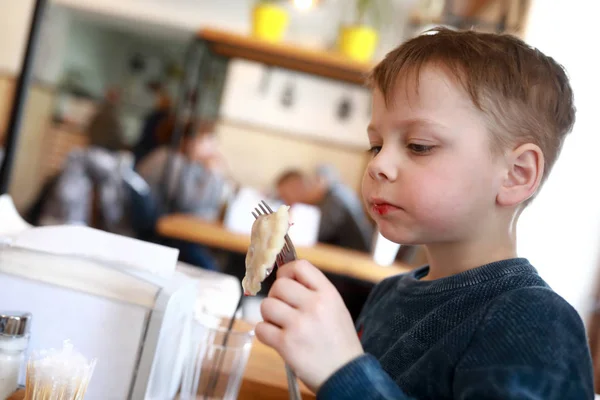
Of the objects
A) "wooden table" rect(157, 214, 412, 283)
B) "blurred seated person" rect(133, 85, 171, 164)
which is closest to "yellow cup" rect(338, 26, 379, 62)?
"wooden table" rect(157, 214, 412, 283)

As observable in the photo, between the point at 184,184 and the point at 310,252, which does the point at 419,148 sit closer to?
the point at 310,252

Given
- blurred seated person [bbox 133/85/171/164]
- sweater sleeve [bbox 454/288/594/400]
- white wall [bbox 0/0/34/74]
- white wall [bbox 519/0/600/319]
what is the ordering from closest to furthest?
sweater sleeve [bbox 454/288/594/400], white wall [bbox 519/0/600/319], blurred seated person [bbox 133/85/171/164], white wall [bbox 0/0/34/74]

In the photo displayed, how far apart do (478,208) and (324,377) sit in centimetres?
27

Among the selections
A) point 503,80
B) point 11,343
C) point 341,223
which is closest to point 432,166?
point 503,80

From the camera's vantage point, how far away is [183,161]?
334cm

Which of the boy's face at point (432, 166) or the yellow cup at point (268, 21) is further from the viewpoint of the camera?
the yellow cup at point (268, 21)

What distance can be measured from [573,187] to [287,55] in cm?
131

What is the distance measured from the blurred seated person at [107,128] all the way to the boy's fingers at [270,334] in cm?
640

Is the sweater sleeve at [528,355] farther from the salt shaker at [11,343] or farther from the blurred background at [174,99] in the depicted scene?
the blurred background at [174,99]

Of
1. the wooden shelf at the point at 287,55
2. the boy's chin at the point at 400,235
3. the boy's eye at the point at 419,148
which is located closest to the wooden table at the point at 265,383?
the boy's chin at the point at 400,235

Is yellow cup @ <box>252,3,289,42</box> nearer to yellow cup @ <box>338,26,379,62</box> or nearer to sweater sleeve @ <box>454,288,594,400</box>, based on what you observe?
yellow cup @ <box>338,26,379,62</box>

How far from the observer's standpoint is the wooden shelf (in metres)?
2.62

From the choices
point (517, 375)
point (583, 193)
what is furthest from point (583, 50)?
point (517, 375)

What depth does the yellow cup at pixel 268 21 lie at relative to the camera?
106 inches
